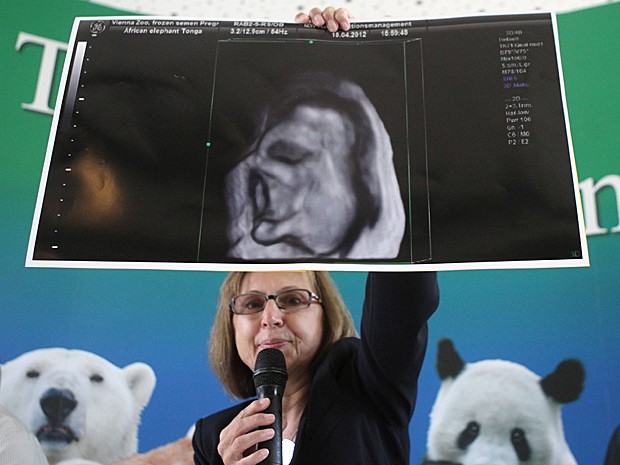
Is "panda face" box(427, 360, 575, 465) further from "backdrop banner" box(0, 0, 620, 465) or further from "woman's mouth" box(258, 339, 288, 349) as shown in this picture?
"woman's mouth" box(258, 339, 288, 349)

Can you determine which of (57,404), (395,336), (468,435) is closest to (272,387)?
(395,336)

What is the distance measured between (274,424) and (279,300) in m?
0.42

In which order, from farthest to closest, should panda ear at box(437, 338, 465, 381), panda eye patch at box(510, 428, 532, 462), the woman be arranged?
panda ear at box(437, 338, 465, 381) < panda eye patch at box(510, 428, 532, 462) < the woman

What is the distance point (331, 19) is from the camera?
1.12 metres

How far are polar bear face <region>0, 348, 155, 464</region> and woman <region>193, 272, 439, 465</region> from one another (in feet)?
1.09

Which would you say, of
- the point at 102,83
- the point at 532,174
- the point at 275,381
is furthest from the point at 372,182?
A: the point at 102,83

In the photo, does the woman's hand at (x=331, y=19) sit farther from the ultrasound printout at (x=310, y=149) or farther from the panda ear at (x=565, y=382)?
the panda ear at (x=565, y=382)

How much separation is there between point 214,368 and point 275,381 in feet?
2.02

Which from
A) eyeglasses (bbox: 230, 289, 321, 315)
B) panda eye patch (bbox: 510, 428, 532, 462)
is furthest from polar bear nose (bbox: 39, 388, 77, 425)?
panda eye patch (bbox: 510, 428, 532, 462)

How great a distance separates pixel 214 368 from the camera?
5.31ft

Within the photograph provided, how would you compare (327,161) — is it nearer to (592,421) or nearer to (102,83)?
(102,83)

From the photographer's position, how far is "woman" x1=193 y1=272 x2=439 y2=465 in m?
1.16

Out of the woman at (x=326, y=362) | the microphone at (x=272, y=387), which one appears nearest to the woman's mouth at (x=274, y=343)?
the woman at (x=326, y=362)

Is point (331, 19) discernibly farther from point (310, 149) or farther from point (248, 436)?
point (248, 436)
